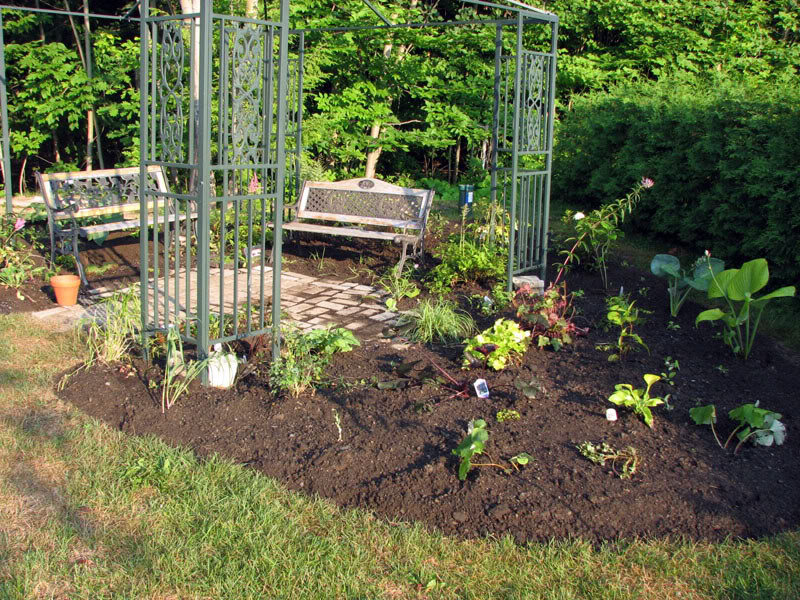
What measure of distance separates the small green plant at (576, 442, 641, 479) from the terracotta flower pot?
4222 millimetres

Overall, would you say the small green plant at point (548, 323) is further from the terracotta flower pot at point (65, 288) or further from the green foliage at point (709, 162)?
the terracotta flower pot at point (65, 288)

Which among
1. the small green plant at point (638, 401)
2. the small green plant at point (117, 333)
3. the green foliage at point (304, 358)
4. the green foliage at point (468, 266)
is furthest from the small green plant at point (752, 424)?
the small green plant at point (117, 333)

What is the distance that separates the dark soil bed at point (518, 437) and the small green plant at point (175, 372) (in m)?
0.06

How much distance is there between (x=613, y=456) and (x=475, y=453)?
2.06 ft

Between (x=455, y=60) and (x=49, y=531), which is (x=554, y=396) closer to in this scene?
(x=49, y=531)

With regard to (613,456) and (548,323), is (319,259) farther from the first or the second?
(613,456)

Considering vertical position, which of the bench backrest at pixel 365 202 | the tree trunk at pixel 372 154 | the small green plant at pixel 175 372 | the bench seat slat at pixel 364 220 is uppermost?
the tree trunk at pixel 372 154

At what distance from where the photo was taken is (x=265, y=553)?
286cm

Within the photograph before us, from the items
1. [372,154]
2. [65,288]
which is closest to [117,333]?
[65,288]

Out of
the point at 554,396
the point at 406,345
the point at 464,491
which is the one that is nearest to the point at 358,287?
the point at 406,345

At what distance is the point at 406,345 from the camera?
5160 millimetres

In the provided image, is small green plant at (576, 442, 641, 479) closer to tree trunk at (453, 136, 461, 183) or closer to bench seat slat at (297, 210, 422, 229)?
bench seat slat at (297, 210, 422, 229)

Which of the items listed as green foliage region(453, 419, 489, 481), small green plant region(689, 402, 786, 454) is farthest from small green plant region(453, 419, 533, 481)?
small green plant region(689, 402, 786, 454)

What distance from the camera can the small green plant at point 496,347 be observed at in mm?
4504
